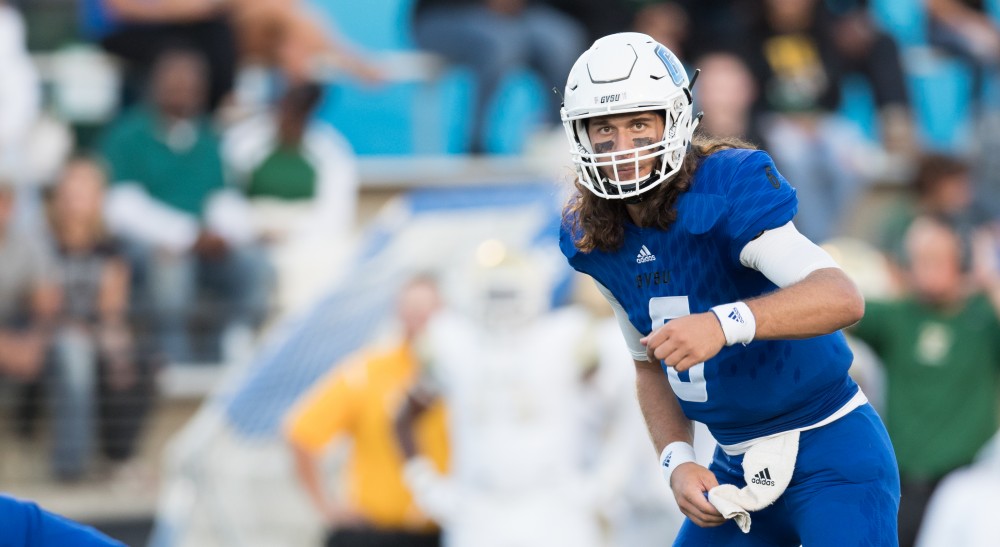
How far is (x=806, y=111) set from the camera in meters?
11.5

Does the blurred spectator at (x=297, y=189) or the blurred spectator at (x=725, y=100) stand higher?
the blurred spectator at (x=297, y=189)

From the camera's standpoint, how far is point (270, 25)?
439 inches

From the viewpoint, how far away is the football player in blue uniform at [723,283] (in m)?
4.42

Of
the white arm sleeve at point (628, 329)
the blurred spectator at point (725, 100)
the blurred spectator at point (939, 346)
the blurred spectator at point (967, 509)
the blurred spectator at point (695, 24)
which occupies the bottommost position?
the blurred spectator at point (967, 509)

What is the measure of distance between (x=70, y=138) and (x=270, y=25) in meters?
1.56

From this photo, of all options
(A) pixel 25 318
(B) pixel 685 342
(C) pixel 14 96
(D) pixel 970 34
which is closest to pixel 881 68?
(D) pixel 970 34

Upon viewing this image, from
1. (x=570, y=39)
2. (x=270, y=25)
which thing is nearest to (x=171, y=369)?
(x=270, y=25)

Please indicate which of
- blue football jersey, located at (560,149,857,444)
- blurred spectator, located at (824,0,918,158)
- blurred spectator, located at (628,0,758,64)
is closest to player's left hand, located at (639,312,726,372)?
blue football jersey, located at (560,149,857,444)

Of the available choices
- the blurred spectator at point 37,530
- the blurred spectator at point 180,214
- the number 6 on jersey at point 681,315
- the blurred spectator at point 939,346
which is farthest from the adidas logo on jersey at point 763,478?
the blurred spectator at point 180,214

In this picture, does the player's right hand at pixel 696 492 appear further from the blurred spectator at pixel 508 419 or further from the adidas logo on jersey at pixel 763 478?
the blurred spectator at pixel 508 419

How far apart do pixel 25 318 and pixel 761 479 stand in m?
5.68

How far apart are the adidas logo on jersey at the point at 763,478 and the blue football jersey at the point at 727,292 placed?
13 cm

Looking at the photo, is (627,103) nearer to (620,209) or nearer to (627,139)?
(627,139)

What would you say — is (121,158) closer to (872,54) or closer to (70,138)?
(70,138)
